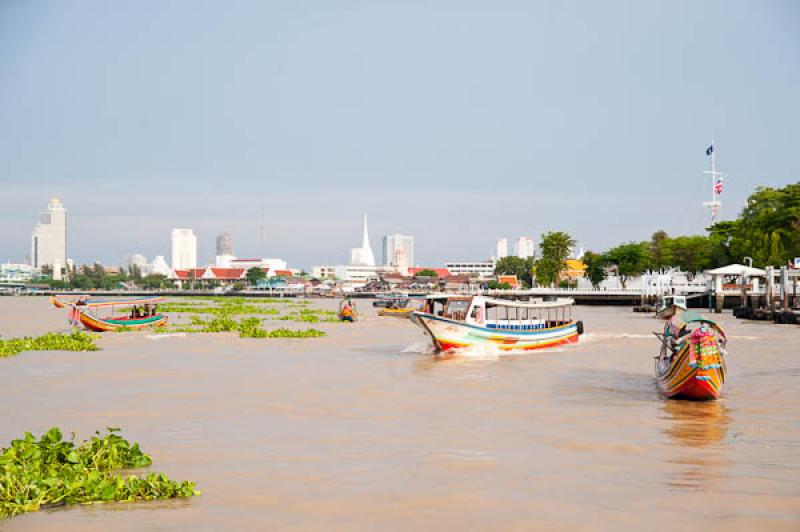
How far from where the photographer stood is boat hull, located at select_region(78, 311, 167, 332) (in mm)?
43000

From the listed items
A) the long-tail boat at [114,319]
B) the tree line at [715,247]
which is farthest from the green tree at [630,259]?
the long-tail boat at [114,319]

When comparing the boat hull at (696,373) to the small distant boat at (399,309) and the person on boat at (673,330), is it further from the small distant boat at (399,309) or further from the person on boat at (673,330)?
the small distant boat at (399,309)

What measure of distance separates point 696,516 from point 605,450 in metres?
3.62

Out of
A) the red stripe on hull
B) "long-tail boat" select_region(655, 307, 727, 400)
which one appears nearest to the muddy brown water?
the red stripe on hull

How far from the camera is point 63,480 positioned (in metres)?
10.3

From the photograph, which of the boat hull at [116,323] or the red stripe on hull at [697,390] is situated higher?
the boat hull at [116,323]

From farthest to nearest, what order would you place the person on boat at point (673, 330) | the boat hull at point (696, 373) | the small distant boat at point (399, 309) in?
1. the small distant boat at point (399, 309)
2. the person on boat at point (673, 330)
3. the boat hull at point (696, 373)

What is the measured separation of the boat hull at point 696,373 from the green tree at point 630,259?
330 ft

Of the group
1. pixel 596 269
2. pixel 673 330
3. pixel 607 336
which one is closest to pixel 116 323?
pixel 607 336

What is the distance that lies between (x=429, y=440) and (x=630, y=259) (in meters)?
108

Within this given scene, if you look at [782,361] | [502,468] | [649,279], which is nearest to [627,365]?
[782,361]

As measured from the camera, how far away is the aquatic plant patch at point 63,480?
9.84 metres

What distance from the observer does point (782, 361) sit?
28.3 m

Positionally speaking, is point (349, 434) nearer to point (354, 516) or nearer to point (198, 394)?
point (354, 516)
